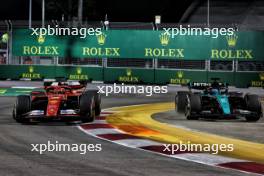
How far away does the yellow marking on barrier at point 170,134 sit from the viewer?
9470mm

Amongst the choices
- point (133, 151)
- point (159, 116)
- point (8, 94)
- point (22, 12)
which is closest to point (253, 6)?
point (22, 12)

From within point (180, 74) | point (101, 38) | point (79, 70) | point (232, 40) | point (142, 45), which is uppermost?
point (101, 38)

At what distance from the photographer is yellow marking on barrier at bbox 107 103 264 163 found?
31.1 ft

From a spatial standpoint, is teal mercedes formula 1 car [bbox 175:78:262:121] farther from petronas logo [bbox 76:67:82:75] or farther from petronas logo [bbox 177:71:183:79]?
petronas logo [bbox 76:67:82:75]

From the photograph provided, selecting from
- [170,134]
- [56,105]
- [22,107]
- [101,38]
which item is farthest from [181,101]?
[101,38]

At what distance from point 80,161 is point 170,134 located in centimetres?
343

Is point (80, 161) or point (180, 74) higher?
point (180, 74)

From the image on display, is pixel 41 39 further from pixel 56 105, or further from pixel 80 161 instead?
pixel 80 161

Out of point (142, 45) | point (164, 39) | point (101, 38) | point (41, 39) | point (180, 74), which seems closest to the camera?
point (180, 74)

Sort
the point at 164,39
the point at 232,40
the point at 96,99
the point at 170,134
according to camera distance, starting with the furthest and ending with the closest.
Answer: the point at 164,39, the point at 232,40, the point at 96,99, the point at 170,134

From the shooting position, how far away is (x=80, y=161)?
8445 millimetres

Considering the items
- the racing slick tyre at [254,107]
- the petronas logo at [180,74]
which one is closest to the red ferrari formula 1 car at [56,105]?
the racing slick tyre at [254,107]

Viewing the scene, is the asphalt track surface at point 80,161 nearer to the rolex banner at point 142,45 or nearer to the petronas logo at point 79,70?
the rolex banner at point 142,45

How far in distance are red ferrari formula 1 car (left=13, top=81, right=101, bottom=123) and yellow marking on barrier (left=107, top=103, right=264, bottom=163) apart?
2.26ft
